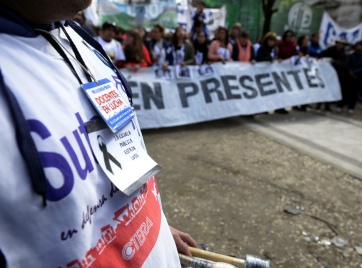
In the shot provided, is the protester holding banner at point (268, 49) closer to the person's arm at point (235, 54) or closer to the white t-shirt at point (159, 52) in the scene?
the person's arm at point (235, 54)

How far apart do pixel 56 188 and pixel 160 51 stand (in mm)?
6760

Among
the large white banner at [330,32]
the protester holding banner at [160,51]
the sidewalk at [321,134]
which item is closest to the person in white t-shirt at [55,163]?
the sidewalk at [321,134]

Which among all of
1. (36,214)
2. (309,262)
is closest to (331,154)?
(309,262)

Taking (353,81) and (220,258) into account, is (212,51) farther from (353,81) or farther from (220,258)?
(220,258)

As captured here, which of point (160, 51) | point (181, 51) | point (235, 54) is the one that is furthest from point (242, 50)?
point (160, 51)

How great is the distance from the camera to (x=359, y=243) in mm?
2824

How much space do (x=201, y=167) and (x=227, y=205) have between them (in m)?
0.99

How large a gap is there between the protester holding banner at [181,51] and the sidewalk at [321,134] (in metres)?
1.78

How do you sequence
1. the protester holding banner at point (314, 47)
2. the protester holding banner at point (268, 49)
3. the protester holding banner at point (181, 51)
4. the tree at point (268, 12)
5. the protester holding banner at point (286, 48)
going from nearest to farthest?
the protester holding banner at point (181, 51) → the protester holding banner at point (268, 49) → the protester holding banner at point (286, 48) → the protester holding banner at point (314, 47) → the tree at point (268, 12)

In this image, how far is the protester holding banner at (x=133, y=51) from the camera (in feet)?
20.3

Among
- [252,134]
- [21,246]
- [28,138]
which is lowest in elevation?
[252,134]

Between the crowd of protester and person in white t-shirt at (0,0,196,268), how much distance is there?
5.23 m

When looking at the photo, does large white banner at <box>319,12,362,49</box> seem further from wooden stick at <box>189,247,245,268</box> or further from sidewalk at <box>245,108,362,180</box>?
wooden stick at <box>189,247,245,268</box>

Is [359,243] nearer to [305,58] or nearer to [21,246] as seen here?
[21,246]
